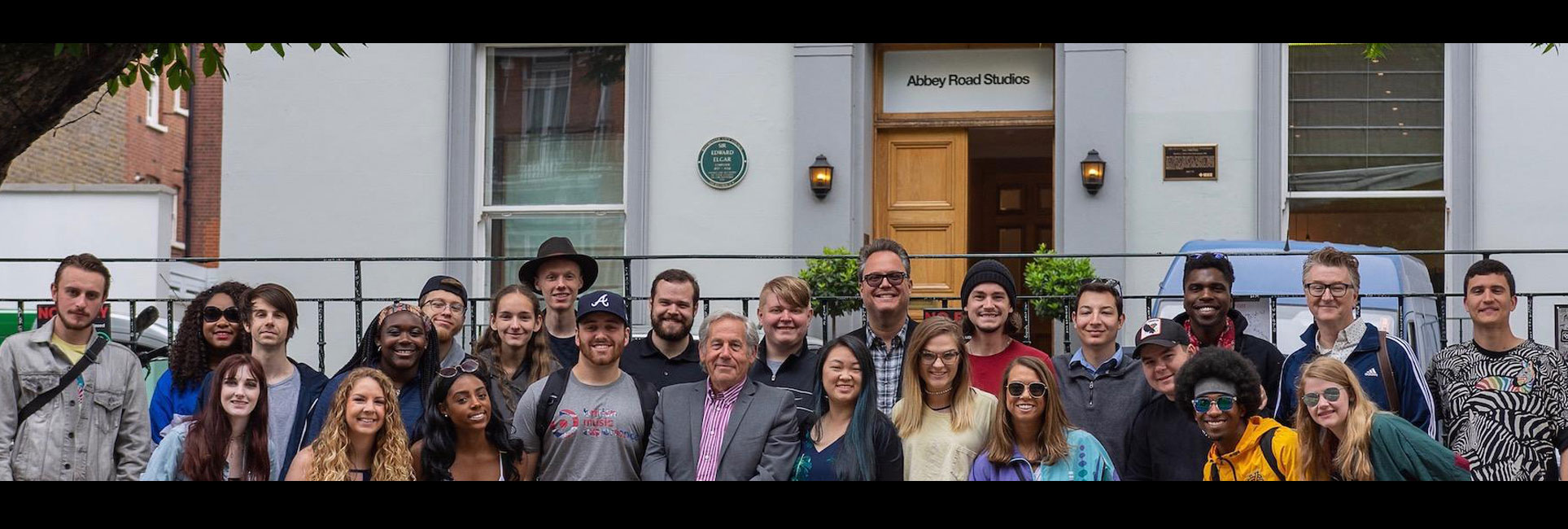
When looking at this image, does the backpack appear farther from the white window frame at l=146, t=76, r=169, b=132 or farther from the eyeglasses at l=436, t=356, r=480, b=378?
the white window frame at l=146, t=76, r=169, b=132

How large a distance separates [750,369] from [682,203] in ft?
19.0

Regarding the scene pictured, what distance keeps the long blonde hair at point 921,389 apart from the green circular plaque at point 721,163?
6.38 m

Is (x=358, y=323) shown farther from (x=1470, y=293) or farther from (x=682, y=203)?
(x=1470, y=293)

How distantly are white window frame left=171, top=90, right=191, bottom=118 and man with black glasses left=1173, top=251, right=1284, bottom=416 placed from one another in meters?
25.8

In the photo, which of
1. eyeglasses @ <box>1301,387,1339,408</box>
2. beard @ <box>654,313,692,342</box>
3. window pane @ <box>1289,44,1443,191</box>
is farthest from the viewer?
window pane @ <box>1289,44,1443,191</box>

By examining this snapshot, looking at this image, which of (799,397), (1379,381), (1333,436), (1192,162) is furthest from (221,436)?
(1192,162)

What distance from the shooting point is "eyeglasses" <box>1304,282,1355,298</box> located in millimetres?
6500

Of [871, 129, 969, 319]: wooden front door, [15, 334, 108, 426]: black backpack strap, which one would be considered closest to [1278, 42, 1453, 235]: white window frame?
[871, 129, 969, 319]: wooden front door


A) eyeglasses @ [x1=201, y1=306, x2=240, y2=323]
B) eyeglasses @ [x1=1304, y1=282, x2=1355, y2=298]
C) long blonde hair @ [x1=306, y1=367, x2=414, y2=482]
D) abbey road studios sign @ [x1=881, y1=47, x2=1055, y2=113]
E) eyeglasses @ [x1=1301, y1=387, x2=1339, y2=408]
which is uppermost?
abbey road studios sign @ [x1=881, y1=47, x2=1055, y2=113]

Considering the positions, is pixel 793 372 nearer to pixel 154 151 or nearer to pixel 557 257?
pixel 557 257

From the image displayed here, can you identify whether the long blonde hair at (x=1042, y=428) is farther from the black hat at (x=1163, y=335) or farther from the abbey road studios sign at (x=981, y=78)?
the abbey road studios sign at (x=981, y=78)

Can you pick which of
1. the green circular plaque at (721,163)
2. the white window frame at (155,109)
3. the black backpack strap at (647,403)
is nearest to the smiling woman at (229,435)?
the black backpack strap at (647,403)

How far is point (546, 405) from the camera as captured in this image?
251 inches
